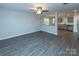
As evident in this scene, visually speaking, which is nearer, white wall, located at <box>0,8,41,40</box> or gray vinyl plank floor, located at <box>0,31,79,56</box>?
gray vinyl plank floor, located at <box>0,31,79,56</box>

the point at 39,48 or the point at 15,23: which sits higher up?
the point at 15,23

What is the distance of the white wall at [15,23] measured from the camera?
689 centimetres

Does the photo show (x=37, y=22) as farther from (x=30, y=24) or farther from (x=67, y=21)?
(x=67, y=21)

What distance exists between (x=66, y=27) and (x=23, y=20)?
21.7 feet

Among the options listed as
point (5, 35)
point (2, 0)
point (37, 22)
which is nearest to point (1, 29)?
point (5, 35)

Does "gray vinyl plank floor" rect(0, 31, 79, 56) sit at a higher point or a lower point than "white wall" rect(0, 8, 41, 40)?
lower

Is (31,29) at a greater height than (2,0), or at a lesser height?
lesser

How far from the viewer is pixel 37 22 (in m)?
12.3

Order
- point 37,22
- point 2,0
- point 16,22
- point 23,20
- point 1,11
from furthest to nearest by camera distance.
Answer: point 37,22 → point 23,20 → point 16,22 → point 1,11 → point 2,0

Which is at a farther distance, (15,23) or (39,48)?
(15,23)

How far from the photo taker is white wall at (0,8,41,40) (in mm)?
6895

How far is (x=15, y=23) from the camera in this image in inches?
320

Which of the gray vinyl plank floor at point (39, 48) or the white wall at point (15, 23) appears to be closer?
the gray vinyl plank floor at point (39, 48)

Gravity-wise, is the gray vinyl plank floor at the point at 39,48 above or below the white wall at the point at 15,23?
Answer: below
